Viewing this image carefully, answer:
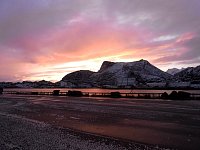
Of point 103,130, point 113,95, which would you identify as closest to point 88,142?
point 103,130

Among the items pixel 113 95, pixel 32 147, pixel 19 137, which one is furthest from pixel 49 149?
pixel 113 95

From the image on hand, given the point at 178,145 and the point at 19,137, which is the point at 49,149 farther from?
the point at 178,145

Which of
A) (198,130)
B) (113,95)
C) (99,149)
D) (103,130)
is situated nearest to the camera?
(99,149)

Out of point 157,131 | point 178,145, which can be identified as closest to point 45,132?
point 157,131

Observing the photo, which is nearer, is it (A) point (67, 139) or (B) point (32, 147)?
(B) point (32, 147)

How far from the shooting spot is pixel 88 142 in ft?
49.4

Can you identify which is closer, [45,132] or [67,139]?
[67,139]

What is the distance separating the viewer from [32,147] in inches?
548

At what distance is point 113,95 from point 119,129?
5019 cm

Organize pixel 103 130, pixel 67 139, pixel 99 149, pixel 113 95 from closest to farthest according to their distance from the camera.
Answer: pixel 99 149, pixel 67 139, pixel 103 130, pixel 113 95

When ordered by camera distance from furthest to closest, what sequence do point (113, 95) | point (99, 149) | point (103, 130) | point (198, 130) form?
point (113, 95) < point (103, 130) < point (198, 130) < point (99, 149)

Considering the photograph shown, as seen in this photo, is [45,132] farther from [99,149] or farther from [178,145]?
[178,145]

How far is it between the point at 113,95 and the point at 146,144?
55.4 metres

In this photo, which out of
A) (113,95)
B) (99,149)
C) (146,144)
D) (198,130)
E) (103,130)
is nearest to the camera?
(99,149)
